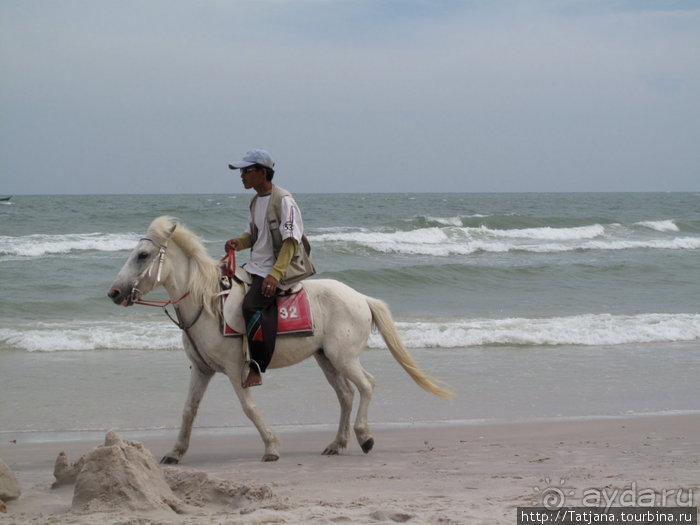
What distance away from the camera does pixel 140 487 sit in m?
4.08

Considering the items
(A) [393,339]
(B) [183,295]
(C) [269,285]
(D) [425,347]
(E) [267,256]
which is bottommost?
(D) [425,347]

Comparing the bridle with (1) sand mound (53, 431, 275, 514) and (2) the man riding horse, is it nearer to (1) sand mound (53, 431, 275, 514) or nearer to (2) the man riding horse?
(2) the man riding horse

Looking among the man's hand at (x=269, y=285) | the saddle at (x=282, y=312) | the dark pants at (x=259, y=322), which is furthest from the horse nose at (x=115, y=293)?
the man's hand at (x=269, y=285)

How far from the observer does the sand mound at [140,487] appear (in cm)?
401

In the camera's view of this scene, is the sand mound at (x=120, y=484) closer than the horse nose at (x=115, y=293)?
Yes

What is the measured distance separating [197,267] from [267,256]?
1.68ft

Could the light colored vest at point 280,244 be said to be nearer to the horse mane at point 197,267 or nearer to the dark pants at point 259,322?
the dark pants at point 259,322

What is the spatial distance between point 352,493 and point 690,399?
4615 mm

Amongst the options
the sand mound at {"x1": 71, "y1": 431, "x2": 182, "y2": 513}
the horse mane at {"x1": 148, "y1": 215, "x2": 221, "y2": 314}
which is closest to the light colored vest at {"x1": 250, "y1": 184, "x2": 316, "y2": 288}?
the horse mane at {"x1": 148, "y1": 215, "x2": 221, "y2": 314}

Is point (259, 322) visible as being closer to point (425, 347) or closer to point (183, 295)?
point (183, 295)

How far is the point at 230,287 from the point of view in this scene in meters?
5.54

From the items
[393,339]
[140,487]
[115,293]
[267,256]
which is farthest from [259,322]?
[140,487]

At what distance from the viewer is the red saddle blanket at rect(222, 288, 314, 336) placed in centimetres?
551

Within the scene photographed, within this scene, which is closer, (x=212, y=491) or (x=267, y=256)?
(x=212, y=491)
